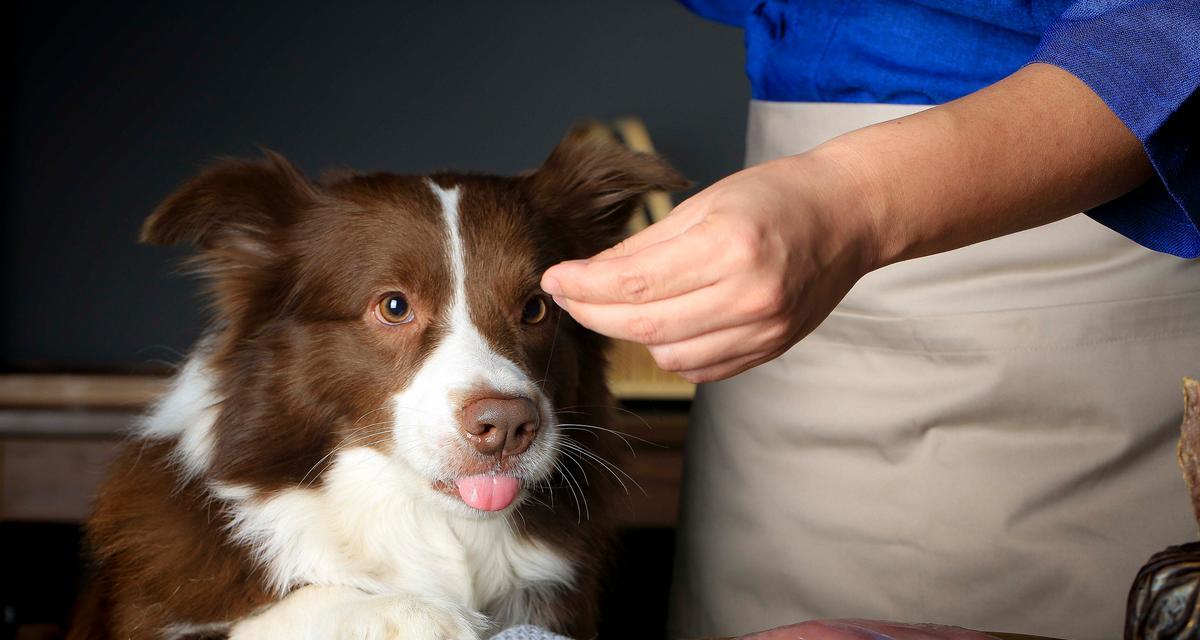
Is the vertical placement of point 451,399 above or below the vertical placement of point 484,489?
above

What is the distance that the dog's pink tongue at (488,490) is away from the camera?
5.03 feet

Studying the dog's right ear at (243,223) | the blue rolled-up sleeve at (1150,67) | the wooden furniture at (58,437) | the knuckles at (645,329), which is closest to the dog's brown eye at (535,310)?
the dog's right ear at (243,223)

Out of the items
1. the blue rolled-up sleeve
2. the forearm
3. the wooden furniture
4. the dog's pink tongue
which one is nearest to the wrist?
the forearm

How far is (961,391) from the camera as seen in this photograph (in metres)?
1.73

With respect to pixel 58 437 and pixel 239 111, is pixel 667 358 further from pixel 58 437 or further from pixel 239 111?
pixel 239 111

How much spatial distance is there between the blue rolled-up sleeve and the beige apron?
51cm

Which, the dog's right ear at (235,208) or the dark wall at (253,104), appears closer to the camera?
the dog's right ear at (235,208)

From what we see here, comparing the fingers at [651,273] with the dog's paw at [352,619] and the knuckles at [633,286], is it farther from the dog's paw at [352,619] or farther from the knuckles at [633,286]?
the dog's paw at [352,619]

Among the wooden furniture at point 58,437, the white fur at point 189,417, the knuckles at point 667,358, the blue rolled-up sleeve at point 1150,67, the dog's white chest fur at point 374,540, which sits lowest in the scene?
the wooden furniture at point 58,437

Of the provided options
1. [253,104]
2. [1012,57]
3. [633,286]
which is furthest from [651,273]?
[253,104]

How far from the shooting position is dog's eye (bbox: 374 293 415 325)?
5.44 ft

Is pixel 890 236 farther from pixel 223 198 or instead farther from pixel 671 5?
pixel 671 5

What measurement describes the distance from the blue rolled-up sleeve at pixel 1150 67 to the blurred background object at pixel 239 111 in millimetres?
2459

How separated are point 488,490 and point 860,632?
76 cm
